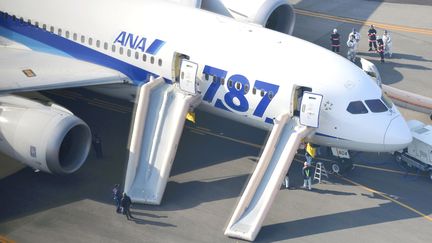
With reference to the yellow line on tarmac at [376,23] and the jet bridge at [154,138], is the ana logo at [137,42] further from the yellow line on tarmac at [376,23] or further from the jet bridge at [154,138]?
the yellow line on tarmac at [376,23]

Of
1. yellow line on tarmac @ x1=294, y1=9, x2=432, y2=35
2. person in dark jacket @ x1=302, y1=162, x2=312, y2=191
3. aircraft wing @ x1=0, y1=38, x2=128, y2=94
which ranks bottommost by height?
person in dark jacket @ x1=302, y1=162, x2=312, y2=191

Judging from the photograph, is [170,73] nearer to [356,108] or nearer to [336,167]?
[356,108]

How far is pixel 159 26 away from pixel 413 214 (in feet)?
44.1

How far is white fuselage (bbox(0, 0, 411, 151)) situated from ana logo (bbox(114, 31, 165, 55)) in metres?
0.04

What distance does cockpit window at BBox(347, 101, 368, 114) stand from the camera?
23.7 metres

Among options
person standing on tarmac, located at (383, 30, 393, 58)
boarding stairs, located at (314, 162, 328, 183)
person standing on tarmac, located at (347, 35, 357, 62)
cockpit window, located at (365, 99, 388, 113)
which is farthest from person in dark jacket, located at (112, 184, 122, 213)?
person standing on tarmac, located at (383, 30, 393, 58)

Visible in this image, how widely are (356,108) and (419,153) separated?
16.2 feet

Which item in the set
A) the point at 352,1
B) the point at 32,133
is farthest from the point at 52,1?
the point at 352,1

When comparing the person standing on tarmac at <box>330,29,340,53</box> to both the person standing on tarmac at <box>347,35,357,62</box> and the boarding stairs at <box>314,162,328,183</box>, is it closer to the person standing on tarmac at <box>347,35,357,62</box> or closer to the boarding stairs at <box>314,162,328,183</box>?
the person standing on tarmac at <box>347,35,357,62</box>

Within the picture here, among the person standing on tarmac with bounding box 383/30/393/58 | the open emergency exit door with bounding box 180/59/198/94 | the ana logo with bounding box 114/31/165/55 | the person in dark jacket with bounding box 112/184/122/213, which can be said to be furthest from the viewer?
the person standing on tarmac with bounding box 383/30/393/58

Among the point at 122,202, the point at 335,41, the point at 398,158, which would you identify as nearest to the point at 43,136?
the point at 122,202

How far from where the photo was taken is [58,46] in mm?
28750

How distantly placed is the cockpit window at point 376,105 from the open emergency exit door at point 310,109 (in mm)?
2266

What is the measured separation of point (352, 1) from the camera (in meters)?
50.8
